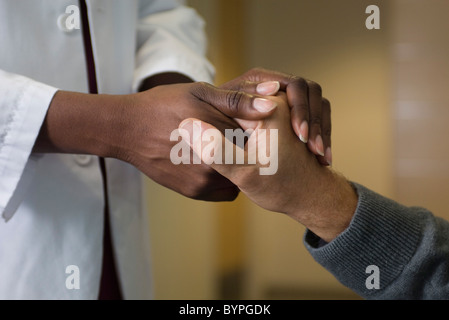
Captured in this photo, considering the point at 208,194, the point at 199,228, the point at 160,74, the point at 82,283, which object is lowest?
the point at 199,228

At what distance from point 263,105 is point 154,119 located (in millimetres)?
91

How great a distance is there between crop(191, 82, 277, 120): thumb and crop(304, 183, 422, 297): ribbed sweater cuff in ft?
0.41

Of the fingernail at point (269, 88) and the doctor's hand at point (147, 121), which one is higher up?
the fingernail at point (269, 88)

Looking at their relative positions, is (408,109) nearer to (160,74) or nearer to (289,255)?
(289,255)

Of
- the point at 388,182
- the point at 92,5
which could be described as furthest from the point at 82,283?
the point at 388,182

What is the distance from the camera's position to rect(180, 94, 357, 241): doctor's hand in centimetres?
35

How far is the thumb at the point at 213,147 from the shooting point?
337 millimetres

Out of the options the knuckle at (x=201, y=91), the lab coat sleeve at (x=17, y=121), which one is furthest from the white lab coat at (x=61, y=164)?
the knuckle at (x=201, y=91)

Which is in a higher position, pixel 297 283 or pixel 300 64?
pixel 300 64

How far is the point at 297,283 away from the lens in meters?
1.14

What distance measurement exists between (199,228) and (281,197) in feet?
2.00

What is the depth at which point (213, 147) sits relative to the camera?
0.33 meters

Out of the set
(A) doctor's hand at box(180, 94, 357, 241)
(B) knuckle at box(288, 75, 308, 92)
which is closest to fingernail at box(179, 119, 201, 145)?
(A) doctor's hand at box(180, 94, 357, 241)

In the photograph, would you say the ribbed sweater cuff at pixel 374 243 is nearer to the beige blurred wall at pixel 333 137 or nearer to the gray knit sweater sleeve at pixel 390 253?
the gray knit sweater sleeve at pixel 390 253
